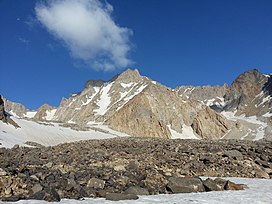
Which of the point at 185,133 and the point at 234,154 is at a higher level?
the point at 185,133

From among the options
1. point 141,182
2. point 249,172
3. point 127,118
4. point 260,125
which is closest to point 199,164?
point 249,172

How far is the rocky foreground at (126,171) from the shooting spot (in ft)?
38.2

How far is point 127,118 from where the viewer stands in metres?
149

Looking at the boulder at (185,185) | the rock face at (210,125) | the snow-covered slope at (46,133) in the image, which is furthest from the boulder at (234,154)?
the rock face at (210,125)

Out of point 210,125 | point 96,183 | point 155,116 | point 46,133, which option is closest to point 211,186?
point 96,183

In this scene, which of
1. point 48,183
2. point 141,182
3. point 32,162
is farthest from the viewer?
point 32,162

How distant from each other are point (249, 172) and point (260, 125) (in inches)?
7195

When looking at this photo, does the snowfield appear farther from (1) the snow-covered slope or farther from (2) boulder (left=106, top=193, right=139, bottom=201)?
(1) the snow-covered slope

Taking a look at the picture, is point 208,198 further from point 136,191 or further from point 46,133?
point 46,133

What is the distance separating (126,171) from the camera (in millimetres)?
15172

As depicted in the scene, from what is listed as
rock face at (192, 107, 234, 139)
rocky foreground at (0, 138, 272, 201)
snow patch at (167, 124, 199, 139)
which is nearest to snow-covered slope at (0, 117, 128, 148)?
rocky foreground at (0, 138, 272, 201)

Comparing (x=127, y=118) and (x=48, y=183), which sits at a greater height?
(x=127, y=118)

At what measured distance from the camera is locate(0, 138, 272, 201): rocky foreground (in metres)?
11.6

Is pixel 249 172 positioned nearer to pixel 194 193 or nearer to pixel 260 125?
pixel 194 193
